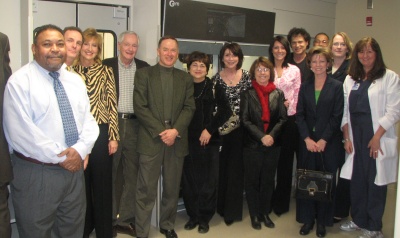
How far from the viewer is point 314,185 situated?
335 centimetres

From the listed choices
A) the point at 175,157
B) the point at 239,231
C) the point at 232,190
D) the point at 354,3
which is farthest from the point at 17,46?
the point at 354,3

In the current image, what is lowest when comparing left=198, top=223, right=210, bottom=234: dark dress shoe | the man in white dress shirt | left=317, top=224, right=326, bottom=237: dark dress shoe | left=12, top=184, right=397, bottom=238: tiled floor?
left=12, top=184, right=397, bottom=238: tiled floor

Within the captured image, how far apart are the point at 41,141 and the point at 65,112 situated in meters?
0.24

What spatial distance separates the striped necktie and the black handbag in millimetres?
1954

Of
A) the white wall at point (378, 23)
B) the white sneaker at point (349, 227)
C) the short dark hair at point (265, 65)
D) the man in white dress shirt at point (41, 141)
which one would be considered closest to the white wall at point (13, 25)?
the man in white dress shirt at point (41, 141)

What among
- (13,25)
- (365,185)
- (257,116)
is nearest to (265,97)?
(257,116)

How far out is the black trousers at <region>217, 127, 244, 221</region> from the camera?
361 centimetres

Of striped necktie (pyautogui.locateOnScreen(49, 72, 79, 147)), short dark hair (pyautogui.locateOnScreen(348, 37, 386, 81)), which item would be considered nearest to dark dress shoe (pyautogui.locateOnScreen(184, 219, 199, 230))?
striped necktie (pyautogui.locateOnScreen(49, 72, 79, 147))

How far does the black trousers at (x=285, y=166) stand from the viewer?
152 inches

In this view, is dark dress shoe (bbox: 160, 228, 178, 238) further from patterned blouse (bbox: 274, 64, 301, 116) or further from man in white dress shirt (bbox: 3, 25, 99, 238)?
patterned blouse (bbox: 274, 64, 301, 116)

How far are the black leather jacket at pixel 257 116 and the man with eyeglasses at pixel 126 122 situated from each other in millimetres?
917

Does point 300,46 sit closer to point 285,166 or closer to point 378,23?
point 285,166

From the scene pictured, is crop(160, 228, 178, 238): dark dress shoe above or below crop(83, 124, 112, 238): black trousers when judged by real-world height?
below

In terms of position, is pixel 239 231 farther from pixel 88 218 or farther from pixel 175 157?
pixel 88 218
